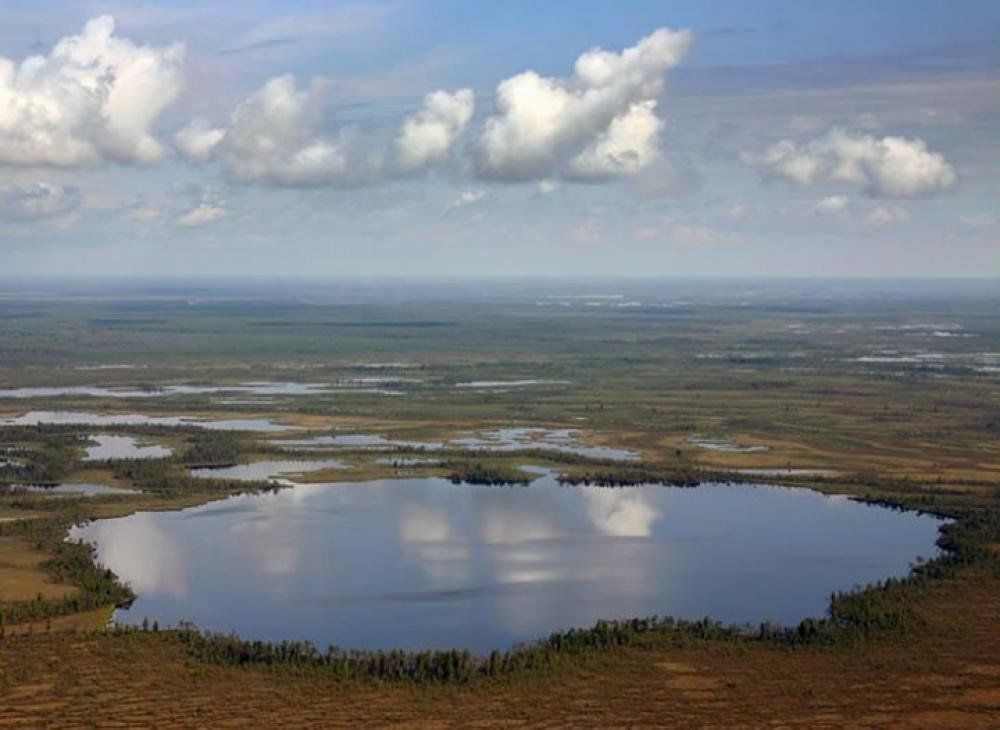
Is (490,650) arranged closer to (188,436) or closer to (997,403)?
(188,436)

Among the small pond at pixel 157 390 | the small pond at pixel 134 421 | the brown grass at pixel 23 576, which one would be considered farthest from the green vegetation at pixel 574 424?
the small pond at pixel 157 390

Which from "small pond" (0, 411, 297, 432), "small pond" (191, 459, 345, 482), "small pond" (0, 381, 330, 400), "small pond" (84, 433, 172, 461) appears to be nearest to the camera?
"small pond" (191, 459, 345, 482)

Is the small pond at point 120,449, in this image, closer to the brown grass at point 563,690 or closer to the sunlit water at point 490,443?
the sunlit water at point 490,443

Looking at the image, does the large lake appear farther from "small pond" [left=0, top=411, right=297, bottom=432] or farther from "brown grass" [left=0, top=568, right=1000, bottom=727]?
"small pond" [left=0, top=411, right=297, bottom=432]

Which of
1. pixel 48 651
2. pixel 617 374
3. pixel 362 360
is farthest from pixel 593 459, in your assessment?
pixel 362 360

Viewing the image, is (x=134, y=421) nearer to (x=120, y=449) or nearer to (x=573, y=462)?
(x=120, y=449)

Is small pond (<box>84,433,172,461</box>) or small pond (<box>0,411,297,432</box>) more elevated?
small pond (<box>0,411,297,432</box>)

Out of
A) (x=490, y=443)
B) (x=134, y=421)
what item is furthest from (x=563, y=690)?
(x=134, y=421)

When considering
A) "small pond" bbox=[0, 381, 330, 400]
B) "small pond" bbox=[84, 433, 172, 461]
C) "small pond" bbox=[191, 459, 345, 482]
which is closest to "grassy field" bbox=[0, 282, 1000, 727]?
"small pond" bbox=[84, 433, 172, 461]
